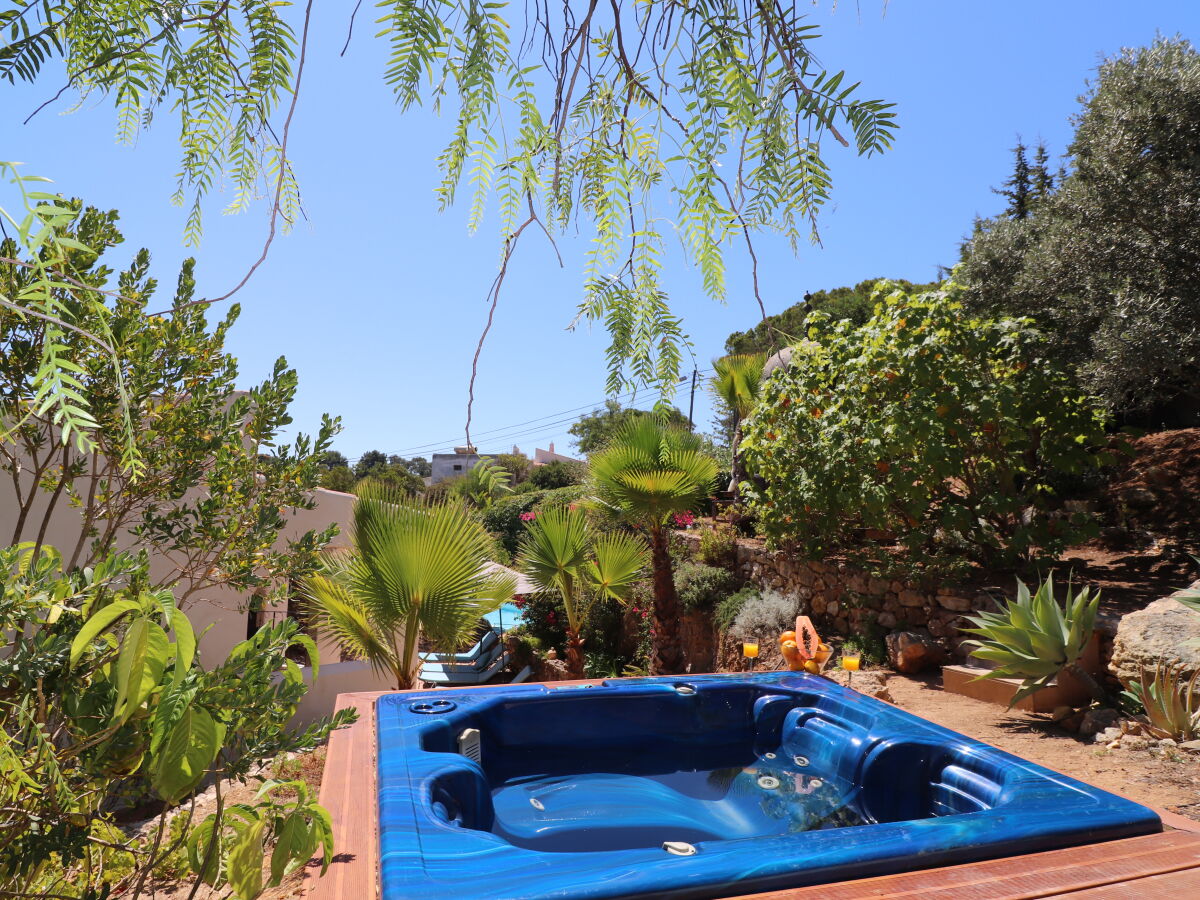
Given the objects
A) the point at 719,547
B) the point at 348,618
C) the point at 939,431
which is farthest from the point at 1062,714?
the point at 719,547

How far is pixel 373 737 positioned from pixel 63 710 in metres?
3.11

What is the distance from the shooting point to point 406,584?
5703mm

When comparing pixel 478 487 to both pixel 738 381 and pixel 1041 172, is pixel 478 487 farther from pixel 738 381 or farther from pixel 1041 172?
pixel 1041 172

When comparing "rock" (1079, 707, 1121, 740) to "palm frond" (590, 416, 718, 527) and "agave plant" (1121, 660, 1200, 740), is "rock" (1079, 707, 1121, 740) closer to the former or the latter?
"agave plant" (1121, 660, 1200, 740)

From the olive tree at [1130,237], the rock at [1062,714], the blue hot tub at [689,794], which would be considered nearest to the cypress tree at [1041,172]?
the olive tree at [1130,237]

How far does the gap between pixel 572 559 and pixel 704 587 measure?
3.15m

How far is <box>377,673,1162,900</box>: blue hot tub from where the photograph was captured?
8.55 ft

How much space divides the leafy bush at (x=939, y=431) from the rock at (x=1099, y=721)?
2.27 metres

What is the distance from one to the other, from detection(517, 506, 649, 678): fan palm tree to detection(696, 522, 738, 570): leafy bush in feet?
8.74

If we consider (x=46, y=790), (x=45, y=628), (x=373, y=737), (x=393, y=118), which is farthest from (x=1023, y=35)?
(x=373, y=737)

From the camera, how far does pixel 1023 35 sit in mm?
1566

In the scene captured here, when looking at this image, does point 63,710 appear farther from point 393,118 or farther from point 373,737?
point 373,737

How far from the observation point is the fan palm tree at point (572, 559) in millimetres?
8492

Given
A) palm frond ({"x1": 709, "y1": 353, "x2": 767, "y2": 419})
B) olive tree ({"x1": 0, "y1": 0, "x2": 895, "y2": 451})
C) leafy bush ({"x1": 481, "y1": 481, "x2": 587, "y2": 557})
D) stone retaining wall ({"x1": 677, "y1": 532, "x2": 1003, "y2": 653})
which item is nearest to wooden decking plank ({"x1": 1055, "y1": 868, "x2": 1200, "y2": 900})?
olive tree ({"x1": 0, "y1": 0, "x2": 895, "y2": 451})
